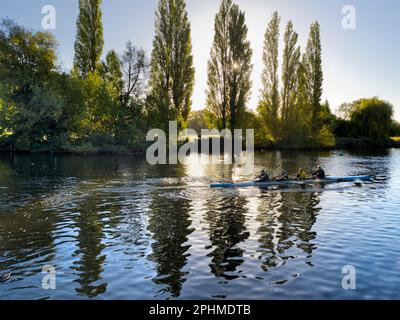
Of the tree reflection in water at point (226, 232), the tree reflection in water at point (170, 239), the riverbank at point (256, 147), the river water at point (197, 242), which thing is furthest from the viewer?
the riverbank at point (256, 147)

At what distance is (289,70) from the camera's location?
88.5 metres

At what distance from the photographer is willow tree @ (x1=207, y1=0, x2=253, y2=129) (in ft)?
260

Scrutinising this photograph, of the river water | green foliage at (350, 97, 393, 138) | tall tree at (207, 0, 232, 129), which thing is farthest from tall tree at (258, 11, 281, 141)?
the river water

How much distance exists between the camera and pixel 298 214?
23234mm

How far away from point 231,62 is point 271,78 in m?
14.0

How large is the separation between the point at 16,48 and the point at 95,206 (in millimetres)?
48061

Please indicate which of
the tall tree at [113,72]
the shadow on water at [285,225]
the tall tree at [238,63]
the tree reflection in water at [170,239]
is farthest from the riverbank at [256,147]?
the shadow on water at [285,225]

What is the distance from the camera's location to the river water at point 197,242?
12.2 meters

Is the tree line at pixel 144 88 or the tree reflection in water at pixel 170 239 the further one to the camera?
the tree line at pixel 144 88

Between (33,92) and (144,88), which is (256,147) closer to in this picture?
(144,88)

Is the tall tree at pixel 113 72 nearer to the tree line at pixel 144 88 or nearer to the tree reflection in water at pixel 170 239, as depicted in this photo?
the tree line at pixel 144 88

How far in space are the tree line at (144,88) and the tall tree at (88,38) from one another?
189 mm

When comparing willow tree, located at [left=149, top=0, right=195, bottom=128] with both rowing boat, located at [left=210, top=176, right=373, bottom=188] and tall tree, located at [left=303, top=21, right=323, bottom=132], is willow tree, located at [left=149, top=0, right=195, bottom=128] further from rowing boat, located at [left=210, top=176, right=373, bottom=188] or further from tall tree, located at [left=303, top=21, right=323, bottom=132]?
rowing boat, located at [left=210, top=176, right=373, bottom=188]

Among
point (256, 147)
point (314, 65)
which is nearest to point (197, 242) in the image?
point (256, 147)
